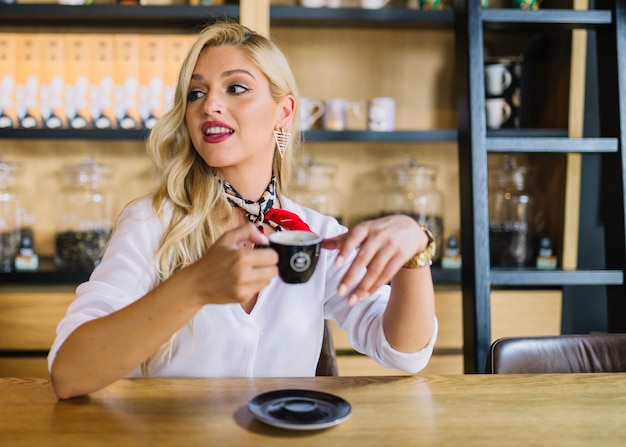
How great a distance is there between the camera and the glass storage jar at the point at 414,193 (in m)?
2.81

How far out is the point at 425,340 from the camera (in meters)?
1.41

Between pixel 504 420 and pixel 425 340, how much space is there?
344mm

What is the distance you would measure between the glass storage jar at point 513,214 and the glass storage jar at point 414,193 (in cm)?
21

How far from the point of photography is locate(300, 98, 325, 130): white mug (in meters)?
2.63

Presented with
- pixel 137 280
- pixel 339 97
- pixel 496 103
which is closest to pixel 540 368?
pixel 137 280

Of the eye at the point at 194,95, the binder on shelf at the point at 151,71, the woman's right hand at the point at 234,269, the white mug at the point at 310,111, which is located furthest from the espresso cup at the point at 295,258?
the binder on shelf at the point at 151,71

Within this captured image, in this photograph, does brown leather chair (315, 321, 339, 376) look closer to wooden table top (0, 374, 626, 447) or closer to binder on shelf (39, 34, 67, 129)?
wooden table top (0, 374, 626, 447)

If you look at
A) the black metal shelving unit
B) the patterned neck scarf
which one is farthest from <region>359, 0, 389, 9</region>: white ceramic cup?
the patterned neck scarf

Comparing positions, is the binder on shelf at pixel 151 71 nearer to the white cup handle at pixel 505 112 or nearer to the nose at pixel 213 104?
the nose at pixel 213 104

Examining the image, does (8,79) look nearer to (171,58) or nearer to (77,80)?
(77,80)

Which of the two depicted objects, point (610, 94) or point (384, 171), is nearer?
point (610, 94)

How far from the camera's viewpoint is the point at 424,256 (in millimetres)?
1298

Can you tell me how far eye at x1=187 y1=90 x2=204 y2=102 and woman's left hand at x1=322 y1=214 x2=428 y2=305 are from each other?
597 mm

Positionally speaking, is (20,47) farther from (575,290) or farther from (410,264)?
(575,290)
